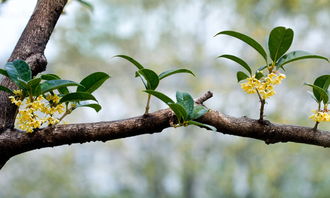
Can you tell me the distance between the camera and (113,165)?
4.94 meters

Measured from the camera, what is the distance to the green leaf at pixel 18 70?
43 cm

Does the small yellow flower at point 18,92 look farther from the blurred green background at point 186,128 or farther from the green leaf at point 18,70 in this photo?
the blurred green background at point 186,128

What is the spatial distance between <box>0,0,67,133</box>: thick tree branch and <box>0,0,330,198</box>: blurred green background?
10.0ft

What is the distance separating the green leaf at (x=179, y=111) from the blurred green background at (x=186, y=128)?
313cm

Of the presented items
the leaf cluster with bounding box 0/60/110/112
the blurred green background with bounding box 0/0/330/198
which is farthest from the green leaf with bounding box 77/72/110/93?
the blurred green background with bounding box 0/0/330/198

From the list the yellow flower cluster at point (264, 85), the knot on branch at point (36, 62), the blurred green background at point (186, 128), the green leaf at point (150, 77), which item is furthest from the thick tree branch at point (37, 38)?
the blurred green background at point (186, 128)

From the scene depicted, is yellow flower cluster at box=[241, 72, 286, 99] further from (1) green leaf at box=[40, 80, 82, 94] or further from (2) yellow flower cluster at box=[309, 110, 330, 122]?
(1) green leaf at box=[40, 80, 82, 94]

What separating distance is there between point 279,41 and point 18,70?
0.96 ft

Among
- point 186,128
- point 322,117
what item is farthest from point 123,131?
point 186,128

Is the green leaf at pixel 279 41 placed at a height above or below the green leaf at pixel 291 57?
above

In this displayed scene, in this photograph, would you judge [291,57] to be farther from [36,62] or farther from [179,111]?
[36,62]

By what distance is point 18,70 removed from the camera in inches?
17.4

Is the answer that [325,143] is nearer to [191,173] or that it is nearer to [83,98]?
[83,98]

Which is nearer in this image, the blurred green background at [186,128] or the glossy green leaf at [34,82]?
the glossy green leaf at [34,82]
